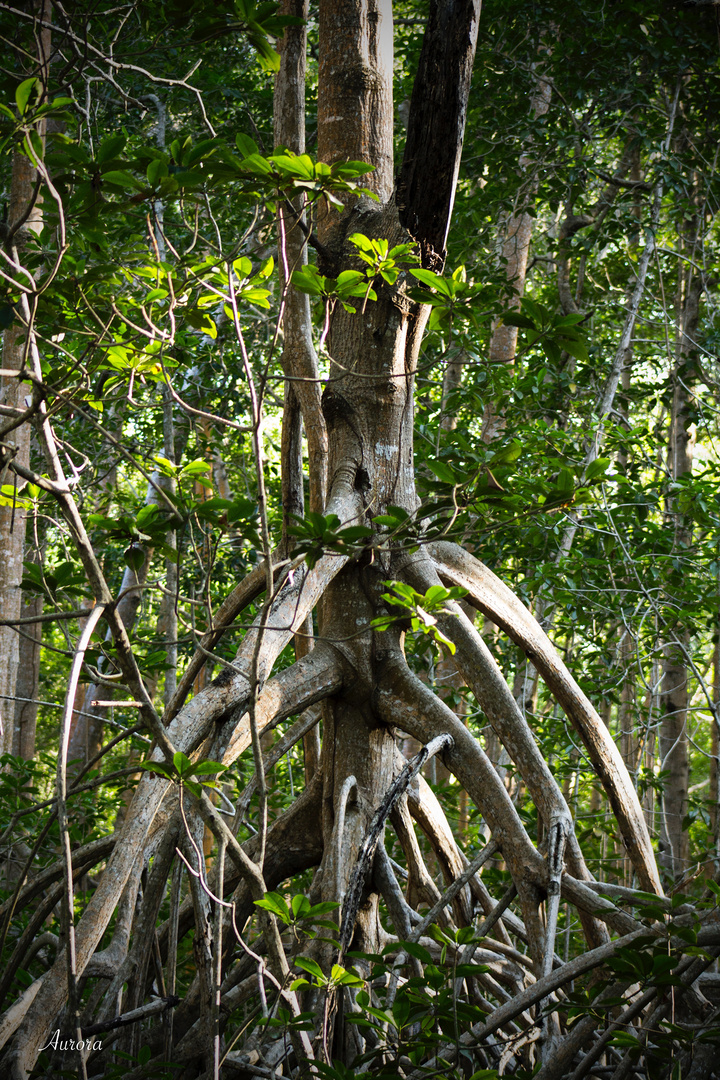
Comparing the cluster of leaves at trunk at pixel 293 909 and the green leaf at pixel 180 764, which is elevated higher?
the green leaf at pixel 180 764

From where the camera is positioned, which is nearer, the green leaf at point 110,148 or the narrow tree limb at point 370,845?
the green leaf at point 110,148

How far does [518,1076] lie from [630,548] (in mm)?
→ 3237

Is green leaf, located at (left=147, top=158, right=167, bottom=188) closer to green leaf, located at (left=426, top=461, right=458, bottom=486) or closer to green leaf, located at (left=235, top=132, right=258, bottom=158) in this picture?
green leaf, located at (left=235, top=132, right=258, bottom=158)

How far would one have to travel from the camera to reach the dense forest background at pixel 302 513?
1.44 metres

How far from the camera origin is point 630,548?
4410 mm

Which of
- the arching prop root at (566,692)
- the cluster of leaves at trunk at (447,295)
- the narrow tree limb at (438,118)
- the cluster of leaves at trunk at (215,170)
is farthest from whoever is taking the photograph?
the arching prop root at (566,692)

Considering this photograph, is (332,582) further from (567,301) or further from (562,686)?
(567,301)

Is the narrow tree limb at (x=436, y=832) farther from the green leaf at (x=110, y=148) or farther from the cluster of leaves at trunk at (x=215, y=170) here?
the green leaf at (x=110, y=148)

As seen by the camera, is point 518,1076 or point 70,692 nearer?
point 70,692

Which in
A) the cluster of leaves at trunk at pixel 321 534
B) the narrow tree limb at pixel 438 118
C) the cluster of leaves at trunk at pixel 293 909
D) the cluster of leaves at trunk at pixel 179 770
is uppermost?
the narrow tree limb at pixel 438 118

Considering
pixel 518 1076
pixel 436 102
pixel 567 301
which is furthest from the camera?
pixel 567 301

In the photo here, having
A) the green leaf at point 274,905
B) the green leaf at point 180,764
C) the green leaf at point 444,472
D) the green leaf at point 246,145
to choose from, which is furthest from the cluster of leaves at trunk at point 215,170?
the green leaf at point 274,905

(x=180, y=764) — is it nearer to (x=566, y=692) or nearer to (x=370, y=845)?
(x=370, y=845)

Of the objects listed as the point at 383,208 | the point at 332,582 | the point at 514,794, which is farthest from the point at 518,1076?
the point at 514,794
